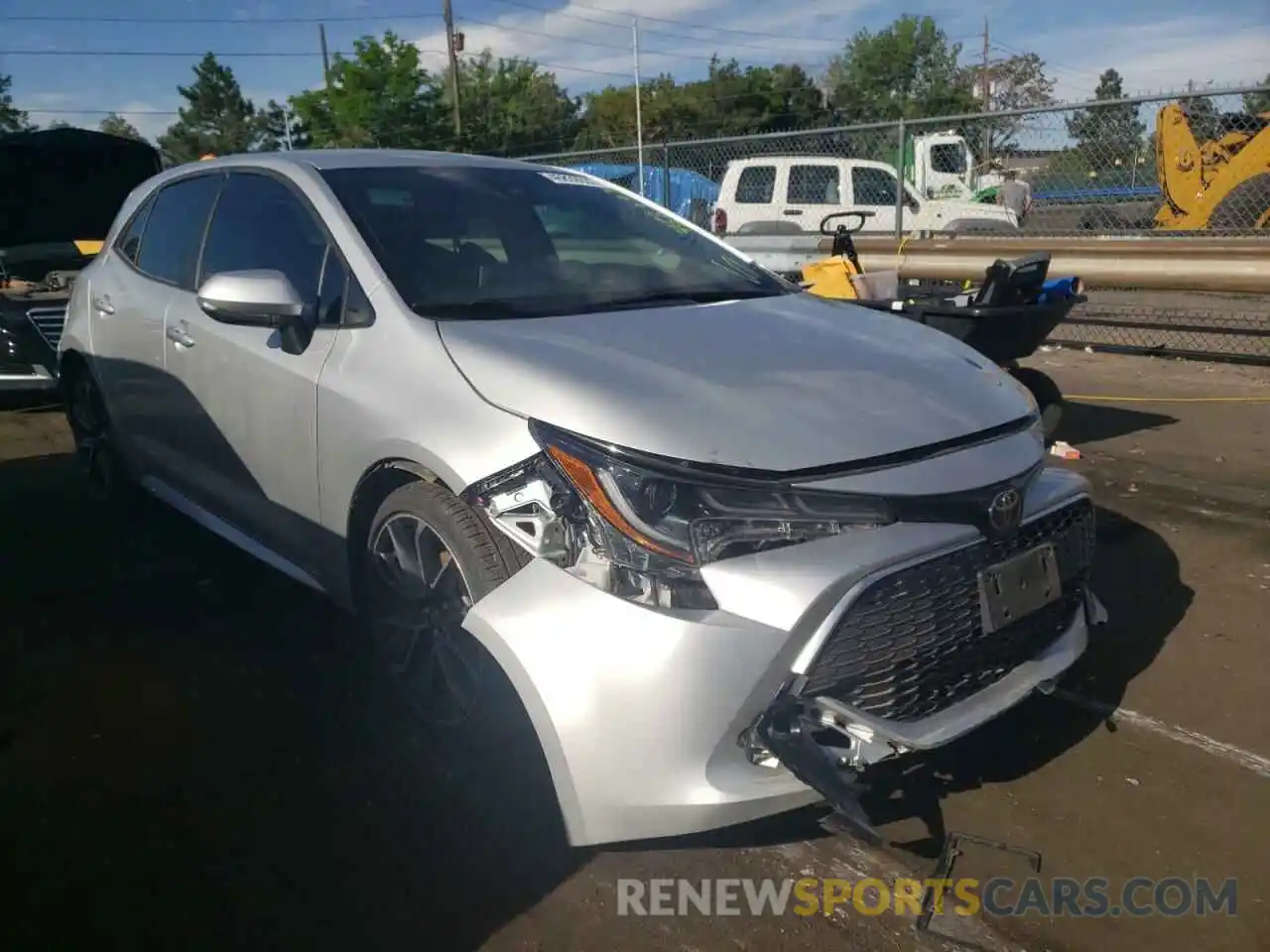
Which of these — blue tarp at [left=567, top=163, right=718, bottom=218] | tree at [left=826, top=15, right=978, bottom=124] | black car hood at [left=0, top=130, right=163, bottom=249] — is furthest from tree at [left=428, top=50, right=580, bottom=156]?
black car hood at [left=0, top=130, right=163, bottom=249]

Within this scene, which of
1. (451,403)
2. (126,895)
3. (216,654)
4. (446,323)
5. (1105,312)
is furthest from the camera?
(1105,312)

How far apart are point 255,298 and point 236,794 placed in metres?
1.35

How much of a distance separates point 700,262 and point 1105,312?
831 centimetres

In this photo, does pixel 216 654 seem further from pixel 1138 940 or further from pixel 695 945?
pixel 1138 940

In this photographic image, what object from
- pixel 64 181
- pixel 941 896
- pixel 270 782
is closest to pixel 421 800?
pixel 270 782

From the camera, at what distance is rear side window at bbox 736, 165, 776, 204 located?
13055 millimetres

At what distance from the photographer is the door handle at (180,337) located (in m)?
3.69

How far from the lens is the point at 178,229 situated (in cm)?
409

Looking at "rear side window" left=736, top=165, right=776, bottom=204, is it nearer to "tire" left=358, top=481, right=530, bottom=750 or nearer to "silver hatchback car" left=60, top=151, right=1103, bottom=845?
"silver hatchback car" left=60, top=151, right=1103, bottom=845

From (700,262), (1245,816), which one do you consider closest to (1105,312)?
(700,262)

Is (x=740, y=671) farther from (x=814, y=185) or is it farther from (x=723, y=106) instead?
(x=723, y=106)

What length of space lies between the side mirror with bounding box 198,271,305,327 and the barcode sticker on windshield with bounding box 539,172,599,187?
1239 millimetres

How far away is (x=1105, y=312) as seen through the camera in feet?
34.6

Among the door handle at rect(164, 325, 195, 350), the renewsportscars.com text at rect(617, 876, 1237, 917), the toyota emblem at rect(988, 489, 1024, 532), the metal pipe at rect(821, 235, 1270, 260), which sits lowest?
the renewsportscars.com text at rect(617, 876, 1237, 917)
